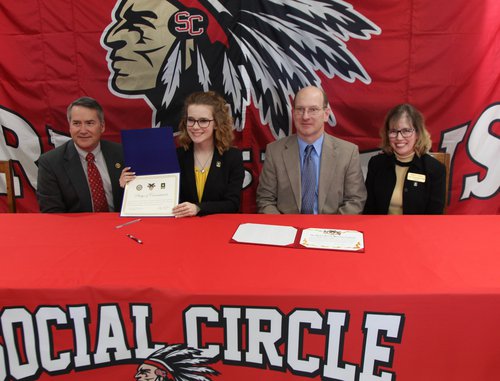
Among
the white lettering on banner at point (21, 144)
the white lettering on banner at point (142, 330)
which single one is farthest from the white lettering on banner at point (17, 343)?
the white lettering on banner at point (21, 144)

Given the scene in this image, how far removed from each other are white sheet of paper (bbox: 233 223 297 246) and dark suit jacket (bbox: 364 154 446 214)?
0.79m

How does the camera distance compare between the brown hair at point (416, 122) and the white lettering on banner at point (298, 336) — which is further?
the brown hair at point (416, 122)

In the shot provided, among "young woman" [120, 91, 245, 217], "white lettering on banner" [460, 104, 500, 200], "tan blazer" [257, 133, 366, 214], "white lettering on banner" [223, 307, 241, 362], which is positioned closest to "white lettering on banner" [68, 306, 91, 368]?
"white lettering on banner" [223, 307, 241, 362]

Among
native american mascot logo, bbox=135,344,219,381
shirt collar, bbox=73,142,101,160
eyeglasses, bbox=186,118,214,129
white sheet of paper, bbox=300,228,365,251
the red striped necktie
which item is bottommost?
native american mascot logo, bbox=135,344,219,381

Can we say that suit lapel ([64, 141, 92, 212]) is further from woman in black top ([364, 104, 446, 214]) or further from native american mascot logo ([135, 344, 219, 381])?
woman in black top ([364, 104, 446, 214])

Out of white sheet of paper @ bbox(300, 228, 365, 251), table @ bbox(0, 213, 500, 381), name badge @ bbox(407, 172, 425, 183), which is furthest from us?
name badge @ bbox(407, 172, 425, 183)

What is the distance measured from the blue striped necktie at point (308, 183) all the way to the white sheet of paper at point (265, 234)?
604 millimetres

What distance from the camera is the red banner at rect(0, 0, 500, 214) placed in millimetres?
2414

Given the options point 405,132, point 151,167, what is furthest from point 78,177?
point 405,132

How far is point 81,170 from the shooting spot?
185 centimetres

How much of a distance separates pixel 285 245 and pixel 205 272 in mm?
289

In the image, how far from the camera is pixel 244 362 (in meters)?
1.03

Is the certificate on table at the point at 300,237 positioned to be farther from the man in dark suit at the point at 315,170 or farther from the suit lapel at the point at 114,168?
the suit lapel at the point at 114,168

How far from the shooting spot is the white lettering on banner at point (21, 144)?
8.72 ft
